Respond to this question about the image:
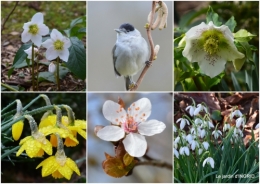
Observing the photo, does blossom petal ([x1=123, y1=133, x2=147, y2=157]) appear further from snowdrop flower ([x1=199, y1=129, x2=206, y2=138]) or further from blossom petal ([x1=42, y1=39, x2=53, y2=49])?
blossom petal ([x1=42, y1=39, x2=53, y2=49])

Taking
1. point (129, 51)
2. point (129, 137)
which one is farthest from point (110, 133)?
point (129, 51)

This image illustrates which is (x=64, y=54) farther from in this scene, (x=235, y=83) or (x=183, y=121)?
(x=235, y=83)

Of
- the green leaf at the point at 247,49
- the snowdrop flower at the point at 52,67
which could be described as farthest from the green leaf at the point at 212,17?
the snowdrop flower at the point at 52,67

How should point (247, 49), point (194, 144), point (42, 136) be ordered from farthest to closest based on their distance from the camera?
1. point (194, 144)
2. point (247, 49)
3. point (42, 136)

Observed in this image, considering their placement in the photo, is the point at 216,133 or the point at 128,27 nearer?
the point at 128,27

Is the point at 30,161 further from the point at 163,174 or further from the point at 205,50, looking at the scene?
the point at 205,50

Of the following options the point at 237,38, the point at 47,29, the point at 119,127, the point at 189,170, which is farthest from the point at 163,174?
the point at 47,29

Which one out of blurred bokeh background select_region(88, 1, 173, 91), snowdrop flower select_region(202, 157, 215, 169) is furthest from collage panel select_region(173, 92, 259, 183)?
blurred bokeh background select_region(88, 1, 173, 91)
